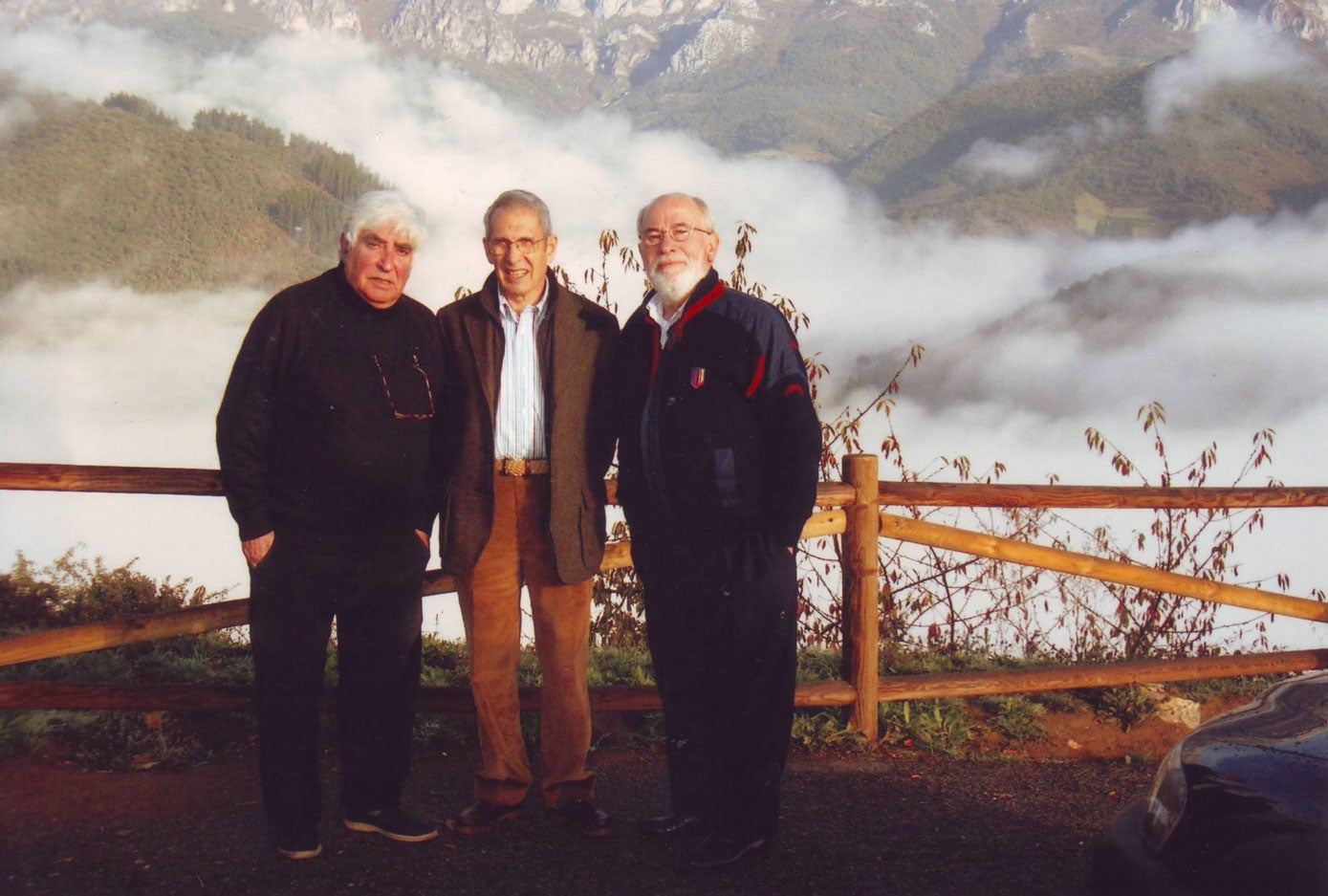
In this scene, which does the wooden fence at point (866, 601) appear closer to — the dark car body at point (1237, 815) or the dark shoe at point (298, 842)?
the dark shoe at point (298, 842)

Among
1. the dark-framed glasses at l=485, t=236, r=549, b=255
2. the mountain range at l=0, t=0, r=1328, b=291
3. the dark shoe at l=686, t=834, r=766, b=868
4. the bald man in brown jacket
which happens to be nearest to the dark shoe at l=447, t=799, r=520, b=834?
the bald man in brown jacket

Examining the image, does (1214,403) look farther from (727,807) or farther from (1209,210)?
(727,807)

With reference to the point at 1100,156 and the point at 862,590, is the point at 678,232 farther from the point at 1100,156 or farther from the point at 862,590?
the point at 1100,156

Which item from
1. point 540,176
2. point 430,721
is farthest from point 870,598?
point 540,176

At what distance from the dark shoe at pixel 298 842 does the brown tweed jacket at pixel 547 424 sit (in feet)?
2.90

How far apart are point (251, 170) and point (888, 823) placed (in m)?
129

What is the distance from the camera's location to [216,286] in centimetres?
13325

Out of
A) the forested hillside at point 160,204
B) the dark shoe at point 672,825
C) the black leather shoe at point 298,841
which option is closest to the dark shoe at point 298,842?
the black leather shoe at point 298,841

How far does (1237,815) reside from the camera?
2.21 m

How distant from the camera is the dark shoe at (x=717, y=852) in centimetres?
350

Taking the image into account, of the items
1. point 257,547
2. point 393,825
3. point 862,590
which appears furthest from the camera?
point 862,590

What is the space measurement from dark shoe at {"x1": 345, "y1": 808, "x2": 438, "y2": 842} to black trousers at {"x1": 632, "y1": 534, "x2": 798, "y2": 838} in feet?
2.60

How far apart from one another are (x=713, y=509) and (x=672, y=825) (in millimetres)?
1060

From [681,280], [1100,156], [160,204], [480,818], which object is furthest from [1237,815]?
[1100,156]
